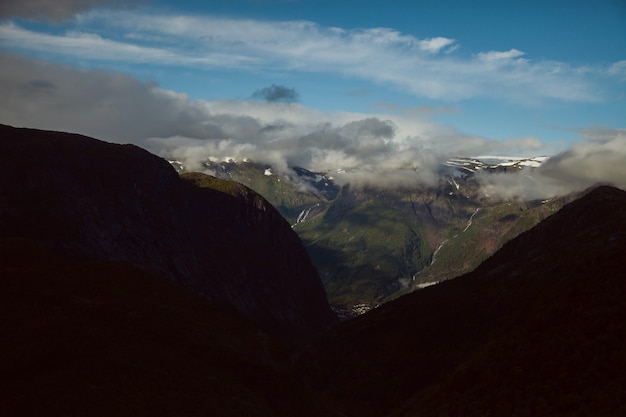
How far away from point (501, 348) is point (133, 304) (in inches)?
3702

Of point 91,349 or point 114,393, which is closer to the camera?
point 114,393

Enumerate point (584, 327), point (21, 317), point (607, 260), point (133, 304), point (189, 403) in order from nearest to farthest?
point (584, 327) → point (189, 403) → point (21, 317) → point (607, 260) → point (133, 304)

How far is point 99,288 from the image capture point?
152875 millimetres

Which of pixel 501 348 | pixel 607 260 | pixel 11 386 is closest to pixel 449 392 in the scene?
pixel 501 348

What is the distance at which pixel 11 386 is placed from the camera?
3999 inches

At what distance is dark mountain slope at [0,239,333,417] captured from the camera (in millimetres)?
105812

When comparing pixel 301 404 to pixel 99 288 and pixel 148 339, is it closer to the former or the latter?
pixel 148 339

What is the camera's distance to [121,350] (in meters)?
124

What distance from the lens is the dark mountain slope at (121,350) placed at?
10581 cm

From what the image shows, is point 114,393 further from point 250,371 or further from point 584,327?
point 584,327

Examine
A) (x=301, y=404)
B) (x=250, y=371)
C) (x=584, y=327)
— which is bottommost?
(x=301, y=404)

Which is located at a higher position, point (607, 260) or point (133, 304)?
point (607, 260)

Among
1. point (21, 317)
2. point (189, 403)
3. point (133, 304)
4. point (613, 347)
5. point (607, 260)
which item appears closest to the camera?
point (613, 347)

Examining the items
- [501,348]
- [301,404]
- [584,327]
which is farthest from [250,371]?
[584,327]
